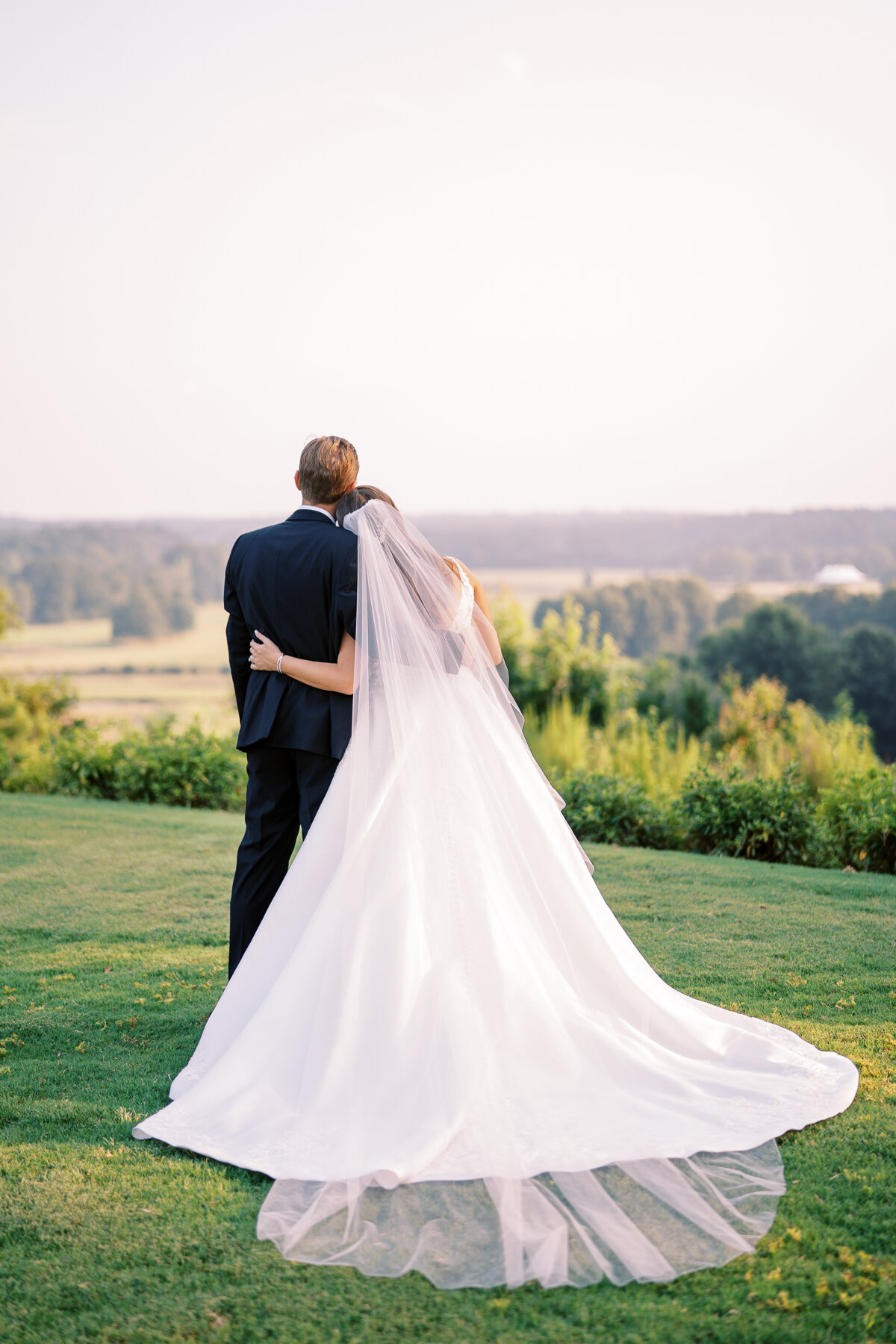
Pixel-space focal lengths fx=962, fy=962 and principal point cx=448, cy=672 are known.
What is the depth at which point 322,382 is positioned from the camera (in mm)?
14859

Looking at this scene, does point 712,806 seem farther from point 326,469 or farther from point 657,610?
point 657,610

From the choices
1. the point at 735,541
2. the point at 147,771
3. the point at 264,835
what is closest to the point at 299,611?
the point at 264,835

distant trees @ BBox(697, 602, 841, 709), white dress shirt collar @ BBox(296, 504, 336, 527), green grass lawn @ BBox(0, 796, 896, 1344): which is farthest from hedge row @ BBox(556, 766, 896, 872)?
distant trees @ BBox(697, 602, 841, 709)

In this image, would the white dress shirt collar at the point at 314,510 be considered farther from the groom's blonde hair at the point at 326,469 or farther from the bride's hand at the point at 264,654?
the bride's hand at the point at 264,654

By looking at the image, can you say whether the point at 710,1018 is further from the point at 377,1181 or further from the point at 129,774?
the point at 129,774

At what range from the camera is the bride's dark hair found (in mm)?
3258

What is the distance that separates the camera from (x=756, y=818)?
674cm

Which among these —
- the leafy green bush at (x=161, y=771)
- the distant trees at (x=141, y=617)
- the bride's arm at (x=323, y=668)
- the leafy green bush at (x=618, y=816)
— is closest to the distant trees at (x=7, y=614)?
the distant trees at (x=141, y=617)

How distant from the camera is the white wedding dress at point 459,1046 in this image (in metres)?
2.24

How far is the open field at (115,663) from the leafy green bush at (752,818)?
1187 cm

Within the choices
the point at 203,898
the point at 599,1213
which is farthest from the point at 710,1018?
the point at 203,898

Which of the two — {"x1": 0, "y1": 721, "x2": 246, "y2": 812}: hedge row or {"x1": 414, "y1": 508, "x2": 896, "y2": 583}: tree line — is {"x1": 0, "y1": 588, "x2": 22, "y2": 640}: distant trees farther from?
{"x1": 414, "y1": 508, "x2": 896, "y2": 583}: tree line

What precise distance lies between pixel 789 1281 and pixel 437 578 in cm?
212

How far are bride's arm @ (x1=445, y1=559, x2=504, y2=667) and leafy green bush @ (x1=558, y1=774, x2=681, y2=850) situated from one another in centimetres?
401
